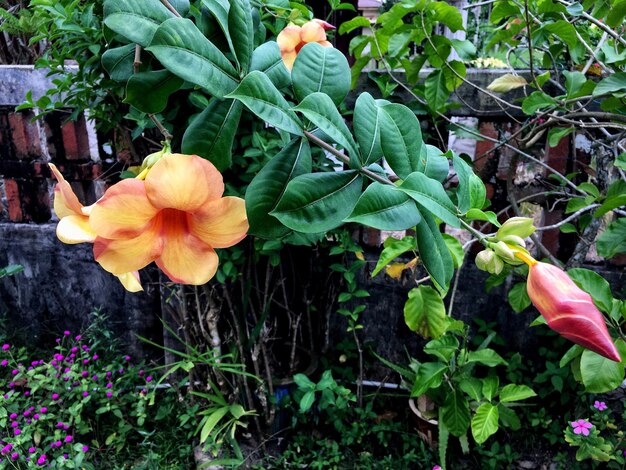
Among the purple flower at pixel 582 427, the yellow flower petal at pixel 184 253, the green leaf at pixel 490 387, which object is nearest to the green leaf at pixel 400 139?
the yellow flower petal at pixel 184 253

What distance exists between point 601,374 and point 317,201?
109 centimetres

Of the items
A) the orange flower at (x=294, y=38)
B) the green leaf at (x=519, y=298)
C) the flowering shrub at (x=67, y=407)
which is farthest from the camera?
the flowering shrub at (x=67, y=407)

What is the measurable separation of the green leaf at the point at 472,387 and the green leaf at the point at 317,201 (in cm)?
148

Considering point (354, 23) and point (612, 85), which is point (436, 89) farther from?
point (612, 85)

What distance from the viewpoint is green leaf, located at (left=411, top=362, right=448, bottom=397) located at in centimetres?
179

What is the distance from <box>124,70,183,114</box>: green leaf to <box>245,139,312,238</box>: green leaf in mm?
142

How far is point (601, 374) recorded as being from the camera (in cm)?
125

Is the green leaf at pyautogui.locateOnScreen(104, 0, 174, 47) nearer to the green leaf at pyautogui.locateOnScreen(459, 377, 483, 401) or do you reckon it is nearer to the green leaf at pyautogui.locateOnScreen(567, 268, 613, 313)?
the green leaf at pyautogui.locateOnScreen(567, 268, 613, 313)

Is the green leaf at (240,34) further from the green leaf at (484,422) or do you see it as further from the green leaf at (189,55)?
the green leaf at (484,422)

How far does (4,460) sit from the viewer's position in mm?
1863

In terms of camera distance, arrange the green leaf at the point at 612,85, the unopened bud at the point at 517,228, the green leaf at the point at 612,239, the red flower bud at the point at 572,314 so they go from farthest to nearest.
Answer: the green leaf at the point at 612,239 < the green leaf at the point at 612,85 < the unopened bud at the point at 517,228 < the red flower bud at the point at 572,314

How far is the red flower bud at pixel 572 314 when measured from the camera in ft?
1.40

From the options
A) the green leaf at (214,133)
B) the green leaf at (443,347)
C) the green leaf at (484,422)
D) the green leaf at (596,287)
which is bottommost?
the green leaf at (484,422)

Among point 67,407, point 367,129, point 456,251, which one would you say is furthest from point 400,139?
point 67,407
